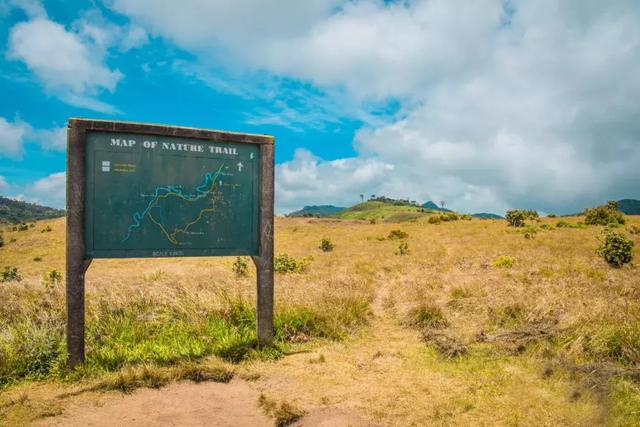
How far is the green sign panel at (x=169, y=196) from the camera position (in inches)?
241

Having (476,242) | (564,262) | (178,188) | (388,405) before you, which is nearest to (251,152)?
(178,188)

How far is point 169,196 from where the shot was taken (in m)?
6.50

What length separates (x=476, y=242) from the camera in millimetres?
26969

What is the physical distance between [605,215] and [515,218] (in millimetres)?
6871

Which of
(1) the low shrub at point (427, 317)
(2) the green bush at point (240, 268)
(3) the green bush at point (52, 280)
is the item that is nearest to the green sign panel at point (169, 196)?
(1) the low shrub at point (427, 317)

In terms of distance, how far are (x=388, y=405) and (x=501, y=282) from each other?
8093mm

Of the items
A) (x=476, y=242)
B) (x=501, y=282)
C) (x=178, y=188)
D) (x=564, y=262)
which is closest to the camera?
(x=178, y=188)

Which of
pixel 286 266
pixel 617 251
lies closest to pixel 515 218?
pixel 617 251

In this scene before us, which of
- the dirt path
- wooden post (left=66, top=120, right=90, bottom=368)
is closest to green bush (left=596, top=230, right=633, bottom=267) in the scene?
the dirt path

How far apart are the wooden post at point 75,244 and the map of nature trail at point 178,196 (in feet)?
2.09

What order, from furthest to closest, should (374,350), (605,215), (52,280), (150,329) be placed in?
1. (605,215)
2. (52,280)
3. (150,329)
4. (374,350)

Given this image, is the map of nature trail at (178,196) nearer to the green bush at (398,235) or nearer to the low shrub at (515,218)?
the green bush at (398,235)

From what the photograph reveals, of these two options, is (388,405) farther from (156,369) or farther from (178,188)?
(178,188)

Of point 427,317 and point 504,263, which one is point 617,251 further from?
point 427,317
